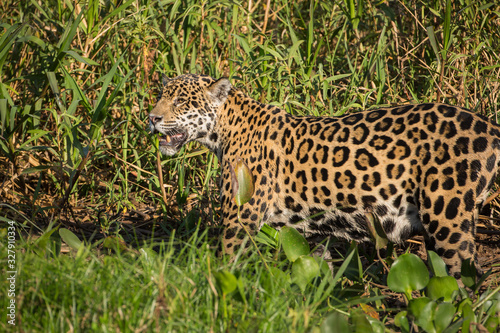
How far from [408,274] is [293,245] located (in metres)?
0.83

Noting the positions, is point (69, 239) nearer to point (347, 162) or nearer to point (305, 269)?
point (305, 269)

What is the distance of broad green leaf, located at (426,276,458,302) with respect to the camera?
3.77 m

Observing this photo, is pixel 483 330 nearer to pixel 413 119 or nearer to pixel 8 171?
pixel 413 119

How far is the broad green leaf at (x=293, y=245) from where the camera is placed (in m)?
4.18

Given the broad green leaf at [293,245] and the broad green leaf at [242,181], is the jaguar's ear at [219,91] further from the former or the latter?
the broad green leaf at [293,245]

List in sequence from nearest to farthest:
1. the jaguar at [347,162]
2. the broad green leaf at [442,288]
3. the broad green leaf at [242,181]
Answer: the broad green leaf at [442,288], the broad green leaf at [242,181], the jaguar at [347,162]

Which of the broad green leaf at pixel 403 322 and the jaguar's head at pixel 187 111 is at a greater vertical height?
the jaguar's head at pixel 187 111

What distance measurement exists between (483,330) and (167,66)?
4.36 m

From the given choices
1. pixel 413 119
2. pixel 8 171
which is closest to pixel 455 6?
pixel 413 119

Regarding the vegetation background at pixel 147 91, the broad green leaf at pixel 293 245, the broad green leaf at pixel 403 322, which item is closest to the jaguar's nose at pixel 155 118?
the vegetation background at pixel 147 91

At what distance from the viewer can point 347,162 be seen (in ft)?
14.8

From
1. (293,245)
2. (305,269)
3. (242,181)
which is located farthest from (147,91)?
(305,269)

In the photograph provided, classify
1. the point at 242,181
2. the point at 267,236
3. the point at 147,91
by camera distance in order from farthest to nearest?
the point at 147,91
the point at 267,236
the point at 242,181

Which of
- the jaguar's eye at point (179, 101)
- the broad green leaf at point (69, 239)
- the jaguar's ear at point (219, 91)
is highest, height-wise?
the jaguar's ear at point (219, 91)
